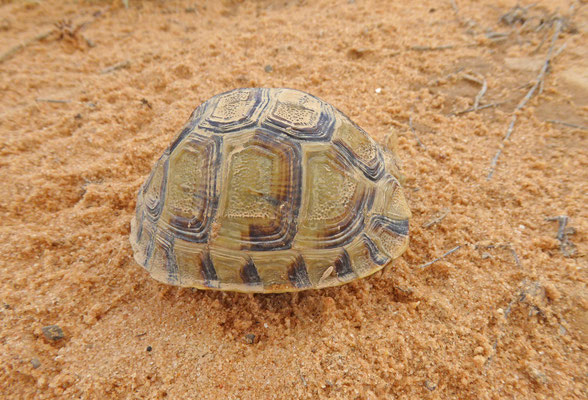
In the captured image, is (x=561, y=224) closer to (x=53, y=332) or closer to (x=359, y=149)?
(x=359, y=149)

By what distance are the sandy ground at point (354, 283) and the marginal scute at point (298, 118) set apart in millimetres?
844

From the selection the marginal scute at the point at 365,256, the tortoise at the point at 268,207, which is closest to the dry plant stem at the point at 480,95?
the tortoise at the point at 268,207

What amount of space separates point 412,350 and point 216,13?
595 centimetres

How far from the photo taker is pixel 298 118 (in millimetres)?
2205

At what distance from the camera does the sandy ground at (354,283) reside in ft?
6.55

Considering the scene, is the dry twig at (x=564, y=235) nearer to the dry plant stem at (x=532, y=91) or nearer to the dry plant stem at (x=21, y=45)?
the dry plant stem at (x=532, y=91)

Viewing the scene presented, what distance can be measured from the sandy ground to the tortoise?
334 mm

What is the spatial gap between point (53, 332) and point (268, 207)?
1.70 metres

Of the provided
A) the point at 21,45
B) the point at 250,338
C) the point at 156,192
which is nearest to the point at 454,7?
the point at 156,192

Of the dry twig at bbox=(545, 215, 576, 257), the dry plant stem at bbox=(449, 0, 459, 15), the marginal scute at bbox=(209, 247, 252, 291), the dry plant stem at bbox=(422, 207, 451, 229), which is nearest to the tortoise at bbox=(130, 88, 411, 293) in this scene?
the marginal scute at bbox=(209, 247, 252, 291)

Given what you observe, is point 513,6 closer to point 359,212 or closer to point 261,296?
point 359,212

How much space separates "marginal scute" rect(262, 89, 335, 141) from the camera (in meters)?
2.15

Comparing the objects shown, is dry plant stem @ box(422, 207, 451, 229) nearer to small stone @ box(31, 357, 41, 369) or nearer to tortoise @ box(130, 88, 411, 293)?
tortoise @ box(130, 88, 411, 293)

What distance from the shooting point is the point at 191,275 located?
7.13 feet
